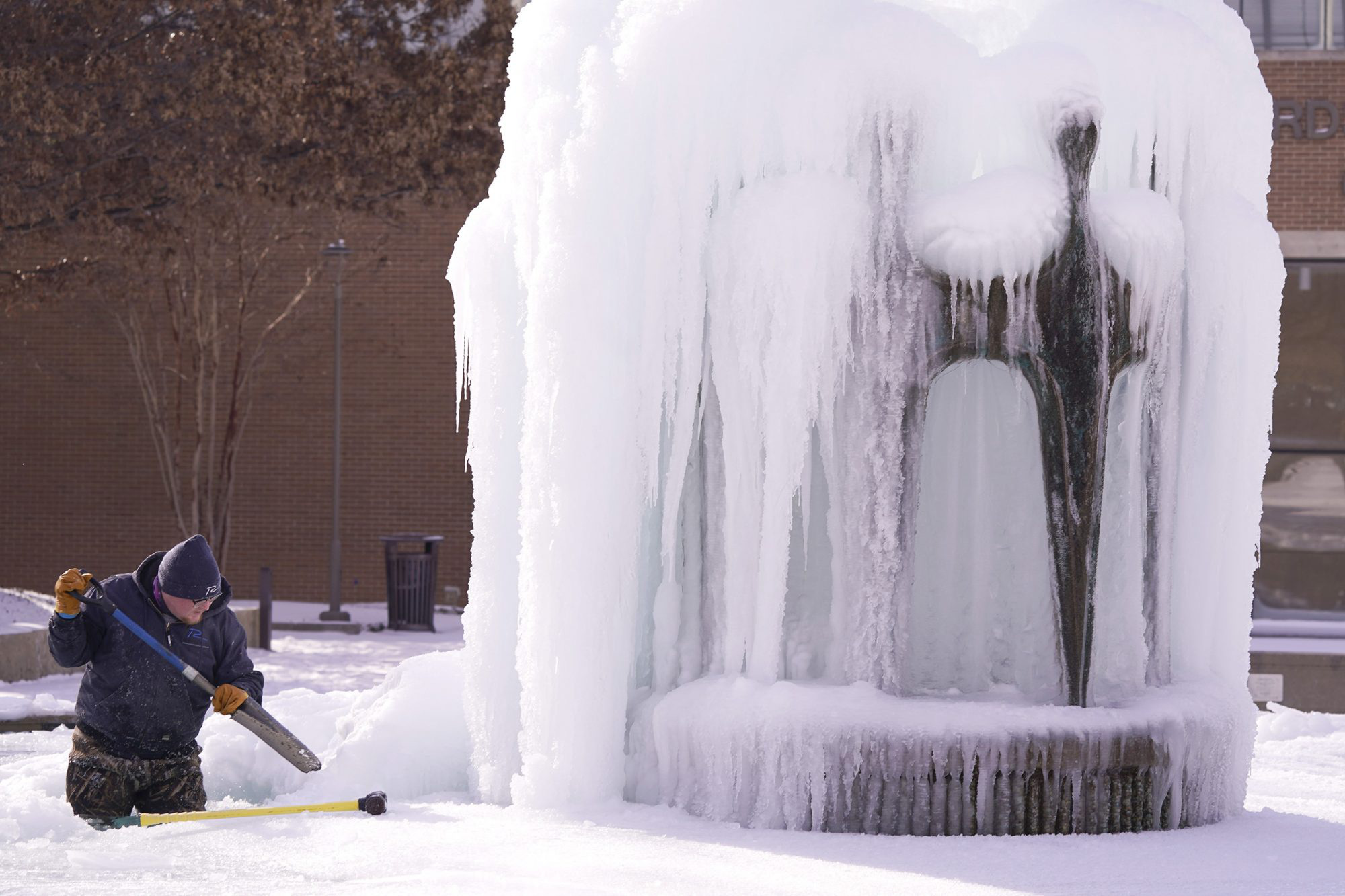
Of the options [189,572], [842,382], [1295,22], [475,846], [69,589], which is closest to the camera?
[475,846]

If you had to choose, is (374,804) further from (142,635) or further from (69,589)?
(69,589)

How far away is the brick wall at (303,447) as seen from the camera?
21.4 m

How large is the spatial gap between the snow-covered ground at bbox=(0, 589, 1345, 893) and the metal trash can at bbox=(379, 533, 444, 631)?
1096 cm

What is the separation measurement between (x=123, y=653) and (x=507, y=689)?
148cm

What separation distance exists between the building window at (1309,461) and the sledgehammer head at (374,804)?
14.1m

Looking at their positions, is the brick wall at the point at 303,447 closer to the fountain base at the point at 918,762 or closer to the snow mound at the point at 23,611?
the snow mound at the point at 23,611

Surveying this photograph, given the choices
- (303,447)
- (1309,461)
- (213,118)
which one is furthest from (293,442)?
(1309,461)

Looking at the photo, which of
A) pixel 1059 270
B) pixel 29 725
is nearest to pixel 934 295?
pixel 1059 270

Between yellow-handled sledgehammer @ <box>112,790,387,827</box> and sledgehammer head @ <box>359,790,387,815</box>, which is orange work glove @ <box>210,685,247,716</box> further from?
sledgehammer head @ <box>359,790,387,815</box>

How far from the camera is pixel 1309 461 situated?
1811cm

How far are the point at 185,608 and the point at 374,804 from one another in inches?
39.5

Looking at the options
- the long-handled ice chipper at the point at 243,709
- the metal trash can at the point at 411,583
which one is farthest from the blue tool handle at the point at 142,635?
the metal trash can at the point at 411,583

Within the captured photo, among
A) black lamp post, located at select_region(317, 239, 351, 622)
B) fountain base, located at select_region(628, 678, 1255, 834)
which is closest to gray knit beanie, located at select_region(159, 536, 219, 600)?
fountain base, located at select_region(628, 678, 1255, 834)

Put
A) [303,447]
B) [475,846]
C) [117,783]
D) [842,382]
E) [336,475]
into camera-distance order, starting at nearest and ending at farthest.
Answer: [475,846], [117,783], [842,382], [336,475], [303,447]
